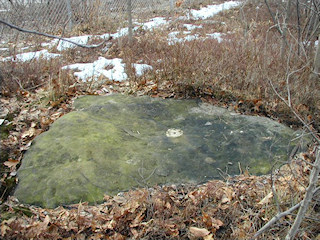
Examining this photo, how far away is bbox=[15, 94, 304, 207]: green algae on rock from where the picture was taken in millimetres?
2410

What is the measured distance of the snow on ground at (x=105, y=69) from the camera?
5.12 meters

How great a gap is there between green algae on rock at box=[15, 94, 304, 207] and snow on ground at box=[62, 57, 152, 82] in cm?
155

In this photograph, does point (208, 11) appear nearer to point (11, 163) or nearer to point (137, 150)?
point (137, 150)

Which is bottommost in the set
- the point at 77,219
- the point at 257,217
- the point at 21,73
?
the point at 257,217

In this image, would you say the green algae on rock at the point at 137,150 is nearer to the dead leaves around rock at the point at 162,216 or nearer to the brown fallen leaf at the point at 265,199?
the dead leaves around rock at the point at 162,216

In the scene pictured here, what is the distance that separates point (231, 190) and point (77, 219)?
1.42 metres

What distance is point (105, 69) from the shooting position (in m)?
5.73

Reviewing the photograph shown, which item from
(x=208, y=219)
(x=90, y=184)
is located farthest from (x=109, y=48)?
(x=208, y=219)

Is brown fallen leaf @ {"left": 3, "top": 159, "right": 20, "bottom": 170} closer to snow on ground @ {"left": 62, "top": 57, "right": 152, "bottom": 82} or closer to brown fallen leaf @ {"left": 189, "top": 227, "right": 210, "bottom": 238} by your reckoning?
brown fallen leaf @ {"left": 189, "top": 227, "right": 210, "bottom": 238}

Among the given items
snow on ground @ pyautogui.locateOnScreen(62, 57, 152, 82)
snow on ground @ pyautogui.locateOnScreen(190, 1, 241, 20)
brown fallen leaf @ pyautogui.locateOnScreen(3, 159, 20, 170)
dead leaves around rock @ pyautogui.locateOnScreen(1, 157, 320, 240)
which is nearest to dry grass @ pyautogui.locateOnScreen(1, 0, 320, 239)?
dead leaves around rock @ pyautogui.locateOnScreen(1, 157, 320, 240)

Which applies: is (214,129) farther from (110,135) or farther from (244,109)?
(110,135)

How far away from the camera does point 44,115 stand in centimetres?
360

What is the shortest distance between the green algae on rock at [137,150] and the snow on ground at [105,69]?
5.07 ft

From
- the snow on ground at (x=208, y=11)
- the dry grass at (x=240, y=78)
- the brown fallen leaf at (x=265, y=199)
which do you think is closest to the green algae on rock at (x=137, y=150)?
the brown fallen leaf at (x=265, y=199)
